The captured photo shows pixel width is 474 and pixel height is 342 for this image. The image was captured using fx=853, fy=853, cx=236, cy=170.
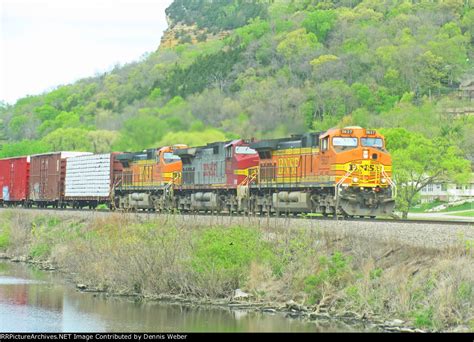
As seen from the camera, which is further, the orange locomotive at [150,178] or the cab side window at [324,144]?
the orange locomotive at [150,178]

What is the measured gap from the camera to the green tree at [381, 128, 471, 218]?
4875 cm

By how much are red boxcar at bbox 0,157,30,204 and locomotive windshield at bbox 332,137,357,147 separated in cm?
3160

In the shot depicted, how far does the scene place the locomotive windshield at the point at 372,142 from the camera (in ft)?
105

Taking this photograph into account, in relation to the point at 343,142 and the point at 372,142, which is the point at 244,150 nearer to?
the point at 343,142

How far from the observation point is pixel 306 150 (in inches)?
1332

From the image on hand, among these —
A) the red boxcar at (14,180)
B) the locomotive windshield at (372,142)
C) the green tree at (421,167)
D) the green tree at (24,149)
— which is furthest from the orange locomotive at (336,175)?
the green tree at (24,149)

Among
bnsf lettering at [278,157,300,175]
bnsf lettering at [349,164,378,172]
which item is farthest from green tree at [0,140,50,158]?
bnsf lettering at [349,164,378,172]

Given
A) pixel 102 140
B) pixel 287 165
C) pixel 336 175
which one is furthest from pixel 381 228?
pixel 102 140

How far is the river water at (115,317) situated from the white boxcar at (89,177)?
22.9 meters

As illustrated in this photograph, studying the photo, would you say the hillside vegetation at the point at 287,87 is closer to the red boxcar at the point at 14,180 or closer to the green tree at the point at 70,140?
the green tree at the point at 70,140

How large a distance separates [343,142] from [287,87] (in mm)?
80763

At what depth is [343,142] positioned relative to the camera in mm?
31891

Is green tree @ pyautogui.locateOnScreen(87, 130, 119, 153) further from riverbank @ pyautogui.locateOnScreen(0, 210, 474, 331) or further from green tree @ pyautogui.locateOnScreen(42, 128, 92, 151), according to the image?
riverbank @ pyautogui.locateOnScreen(0, 210, 474, 331)

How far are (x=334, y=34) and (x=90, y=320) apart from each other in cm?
14517
